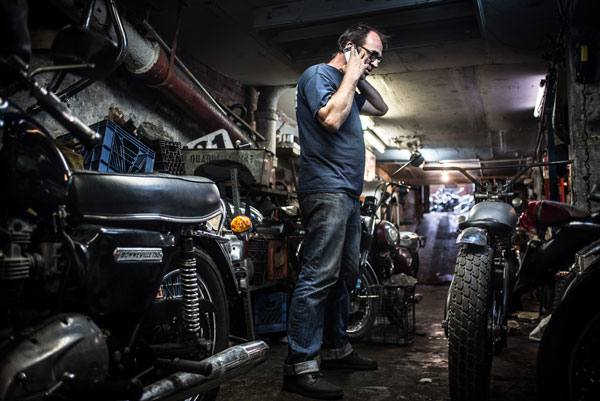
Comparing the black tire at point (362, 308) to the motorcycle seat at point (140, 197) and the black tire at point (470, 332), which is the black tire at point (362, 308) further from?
the motorcycle seat at point (140, 197)

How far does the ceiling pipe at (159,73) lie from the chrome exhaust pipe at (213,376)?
2.25 m

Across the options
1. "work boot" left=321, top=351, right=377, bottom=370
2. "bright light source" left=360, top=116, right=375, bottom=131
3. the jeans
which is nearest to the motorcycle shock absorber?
the jeans

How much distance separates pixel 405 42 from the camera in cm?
496

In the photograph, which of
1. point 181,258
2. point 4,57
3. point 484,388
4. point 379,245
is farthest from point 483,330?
point 379,245

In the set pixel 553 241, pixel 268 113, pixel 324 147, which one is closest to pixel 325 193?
pixel 324 147

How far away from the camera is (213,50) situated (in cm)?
507

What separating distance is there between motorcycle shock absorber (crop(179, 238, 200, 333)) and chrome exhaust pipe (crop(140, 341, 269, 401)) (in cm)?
14

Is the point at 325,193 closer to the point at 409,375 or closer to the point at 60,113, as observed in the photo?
the point at 409,375

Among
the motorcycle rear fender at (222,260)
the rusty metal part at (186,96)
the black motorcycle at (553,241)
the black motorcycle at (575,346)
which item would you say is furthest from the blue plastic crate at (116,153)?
the black motorcycle at (575,346)

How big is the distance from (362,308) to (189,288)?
2267mm

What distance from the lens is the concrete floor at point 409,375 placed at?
226 cm

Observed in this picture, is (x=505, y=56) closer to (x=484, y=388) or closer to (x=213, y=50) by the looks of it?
(x=213, y=50)

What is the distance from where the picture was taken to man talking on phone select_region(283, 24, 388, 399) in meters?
2.25

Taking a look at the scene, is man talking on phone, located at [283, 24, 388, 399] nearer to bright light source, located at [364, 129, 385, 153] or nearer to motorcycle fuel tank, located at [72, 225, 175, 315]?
motorcycle fuel tank, located at [72, 225, 175, 315]
